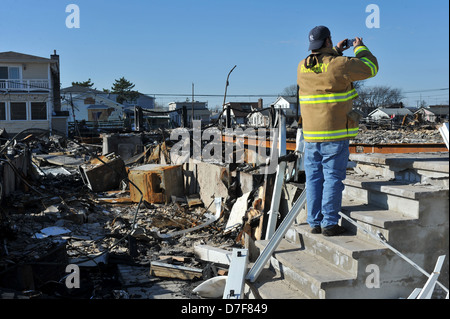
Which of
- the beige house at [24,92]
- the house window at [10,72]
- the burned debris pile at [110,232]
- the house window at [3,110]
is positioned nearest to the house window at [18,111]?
the beige house at [24,92]

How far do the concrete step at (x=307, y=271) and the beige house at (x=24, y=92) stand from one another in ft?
117

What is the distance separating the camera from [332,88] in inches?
156

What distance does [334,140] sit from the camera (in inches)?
156

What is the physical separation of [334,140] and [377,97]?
8827cm

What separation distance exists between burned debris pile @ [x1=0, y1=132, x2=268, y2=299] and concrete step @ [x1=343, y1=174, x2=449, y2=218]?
6.26 ft

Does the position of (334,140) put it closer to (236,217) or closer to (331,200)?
(331,200)

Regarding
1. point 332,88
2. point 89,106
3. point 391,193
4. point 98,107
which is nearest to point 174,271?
point 391,193

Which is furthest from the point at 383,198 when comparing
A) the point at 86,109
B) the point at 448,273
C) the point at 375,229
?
the point at 86,109

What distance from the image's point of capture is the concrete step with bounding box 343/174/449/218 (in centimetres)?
362

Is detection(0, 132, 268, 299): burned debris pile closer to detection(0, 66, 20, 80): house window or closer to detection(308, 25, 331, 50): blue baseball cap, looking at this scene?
detection(308, 25, 331, 50): blue baseball cap

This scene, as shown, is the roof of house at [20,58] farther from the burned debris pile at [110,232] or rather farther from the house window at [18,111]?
the burned debris pile at [110,232]

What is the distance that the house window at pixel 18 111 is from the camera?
37.0m

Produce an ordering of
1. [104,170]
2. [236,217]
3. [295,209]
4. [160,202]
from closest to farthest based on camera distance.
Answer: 1. [295,209]
2. [236,217]
3. [160,202]
4. [104,170]

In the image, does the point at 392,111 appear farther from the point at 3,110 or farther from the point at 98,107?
the point at 3,110
